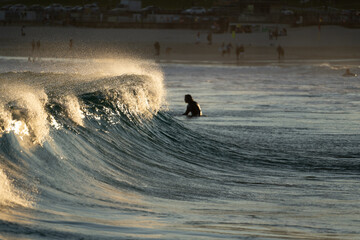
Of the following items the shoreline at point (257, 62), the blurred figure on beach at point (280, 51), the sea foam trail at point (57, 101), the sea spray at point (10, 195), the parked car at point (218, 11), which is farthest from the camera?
the parked car at point (218, 11)

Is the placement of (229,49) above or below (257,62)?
above

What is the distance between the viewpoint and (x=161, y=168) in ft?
42.5

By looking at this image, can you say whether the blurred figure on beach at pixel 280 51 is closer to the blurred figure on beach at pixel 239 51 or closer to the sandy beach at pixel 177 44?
the sandy beach at pixel 177 44

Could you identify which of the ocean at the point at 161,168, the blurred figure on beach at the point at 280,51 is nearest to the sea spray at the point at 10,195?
the ocean at the point at 161,168

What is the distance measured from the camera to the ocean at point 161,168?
8016 mm

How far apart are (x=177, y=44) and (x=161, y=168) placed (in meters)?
61.4

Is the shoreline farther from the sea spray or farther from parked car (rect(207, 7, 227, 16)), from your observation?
the sea spray

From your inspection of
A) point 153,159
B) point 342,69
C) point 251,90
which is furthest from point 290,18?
point 153,159

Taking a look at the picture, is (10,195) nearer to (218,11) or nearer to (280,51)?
(280,51)

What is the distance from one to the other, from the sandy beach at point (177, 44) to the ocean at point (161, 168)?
40532 millimetres

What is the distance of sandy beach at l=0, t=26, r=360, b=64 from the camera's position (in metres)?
65.0

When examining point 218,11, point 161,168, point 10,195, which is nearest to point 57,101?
point 161,168

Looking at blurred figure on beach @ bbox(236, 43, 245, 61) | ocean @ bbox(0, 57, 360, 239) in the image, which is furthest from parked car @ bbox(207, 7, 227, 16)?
ocean @ bbox(0, 57, 360, 239)

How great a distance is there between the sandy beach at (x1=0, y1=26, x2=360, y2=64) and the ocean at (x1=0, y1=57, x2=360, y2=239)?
133 feet
